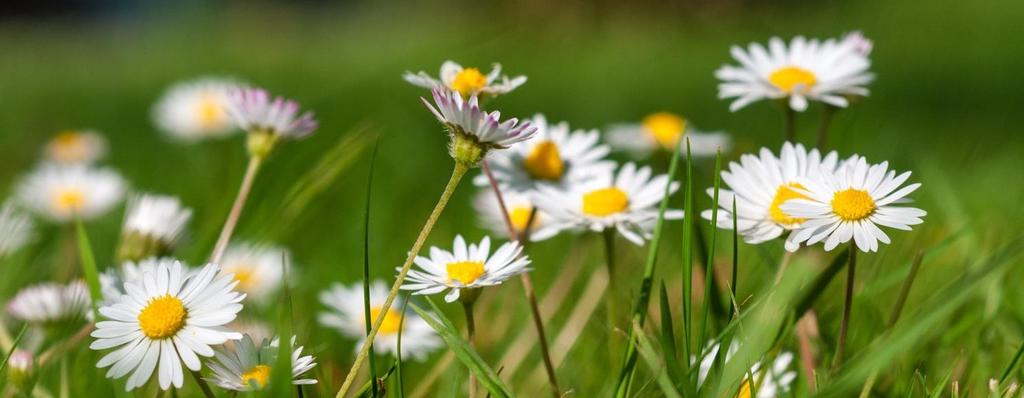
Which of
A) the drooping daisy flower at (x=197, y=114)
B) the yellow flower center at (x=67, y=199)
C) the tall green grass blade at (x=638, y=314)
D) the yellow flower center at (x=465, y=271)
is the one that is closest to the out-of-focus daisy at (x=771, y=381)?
the tall green grass blade at (x=638, y=314)

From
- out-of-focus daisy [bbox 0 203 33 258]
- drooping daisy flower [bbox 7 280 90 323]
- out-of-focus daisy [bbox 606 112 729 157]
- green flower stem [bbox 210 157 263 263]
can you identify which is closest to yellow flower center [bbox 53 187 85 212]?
out-of-focus daisy [bbox 0 203 33 258]

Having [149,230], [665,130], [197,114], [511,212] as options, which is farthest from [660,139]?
[197,114]

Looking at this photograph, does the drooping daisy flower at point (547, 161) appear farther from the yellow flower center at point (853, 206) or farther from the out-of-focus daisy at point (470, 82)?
the yellow flower center at point (853, 206)

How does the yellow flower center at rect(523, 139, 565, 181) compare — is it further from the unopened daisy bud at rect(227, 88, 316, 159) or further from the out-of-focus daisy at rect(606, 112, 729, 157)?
the out-of-focus daisy at rect(606, 112, 729, 157)

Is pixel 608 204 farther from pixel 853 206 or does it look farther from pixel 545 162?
pixel 853 206

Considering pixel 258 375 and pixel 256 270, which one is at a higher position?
pixel 256 270

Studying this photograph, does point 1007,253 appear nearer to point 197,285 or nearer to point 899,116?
point 197,285
